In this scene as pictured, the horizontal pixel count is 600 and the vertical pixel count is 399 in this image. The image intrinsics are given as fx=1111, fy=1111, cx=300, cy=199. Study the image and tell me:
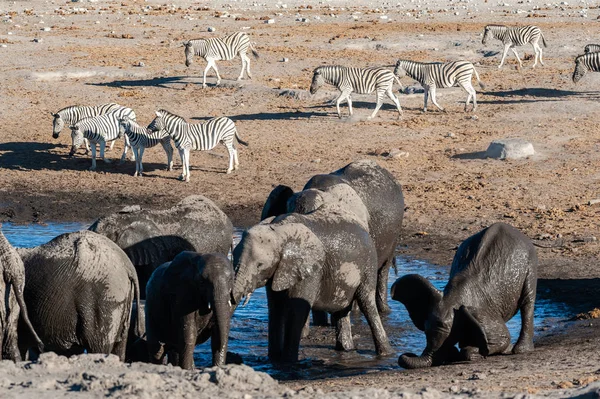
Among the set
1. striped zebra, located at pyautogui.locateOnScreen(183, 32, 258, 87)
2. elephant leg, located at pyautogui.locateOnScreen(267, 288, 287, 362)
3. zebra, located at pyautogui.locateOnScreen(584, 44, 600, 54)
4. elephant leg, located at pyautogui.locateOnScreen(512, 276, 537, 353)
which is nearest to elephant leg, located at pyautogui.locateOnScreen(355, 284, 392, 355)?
elephant leg, located at pyautogui.locateOnScreen(267, 288, 287, 362)

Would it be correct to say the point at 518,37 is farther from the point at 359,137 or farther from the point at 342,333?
the point at 342,333

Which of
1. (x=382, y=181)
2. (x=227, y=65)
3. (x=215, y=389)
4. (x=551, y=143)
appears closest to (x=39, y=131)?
(x=227, y=65)

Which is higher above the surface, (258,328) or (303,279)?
(303,279)

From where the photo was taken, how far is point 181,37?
34.5m

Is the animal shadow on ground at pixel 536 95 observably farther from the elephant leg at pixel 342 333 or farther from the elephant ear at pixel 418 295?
the elephant ear at pixel 418 295

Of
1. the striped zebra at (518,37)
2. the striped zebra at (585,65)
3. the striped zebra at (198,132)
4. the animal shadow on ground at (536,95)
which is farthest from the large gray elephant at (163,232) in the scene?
the striped zebra at (518,37)

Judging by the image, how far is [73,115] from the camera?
20922 mm

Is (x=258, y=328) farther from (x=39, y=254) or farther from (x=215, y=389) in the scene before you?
(x=215, y=389)

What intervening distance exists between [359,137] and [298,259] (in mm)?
10968

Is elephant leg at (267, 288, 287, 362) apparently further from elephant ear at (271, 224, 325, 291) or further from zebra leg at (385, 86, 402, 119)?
zebra leg at (385, 86, 402, 119)

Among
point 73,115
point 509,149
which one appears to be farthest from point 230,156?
point 509,149

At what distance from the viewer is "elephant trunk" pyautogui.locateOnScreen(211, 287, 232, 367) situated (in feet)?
28.2

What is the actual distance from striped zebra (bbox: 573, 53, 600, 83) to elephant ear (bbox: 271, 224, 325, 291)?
51.9 feet

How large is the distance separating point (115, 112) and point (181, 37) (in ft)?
47.8
